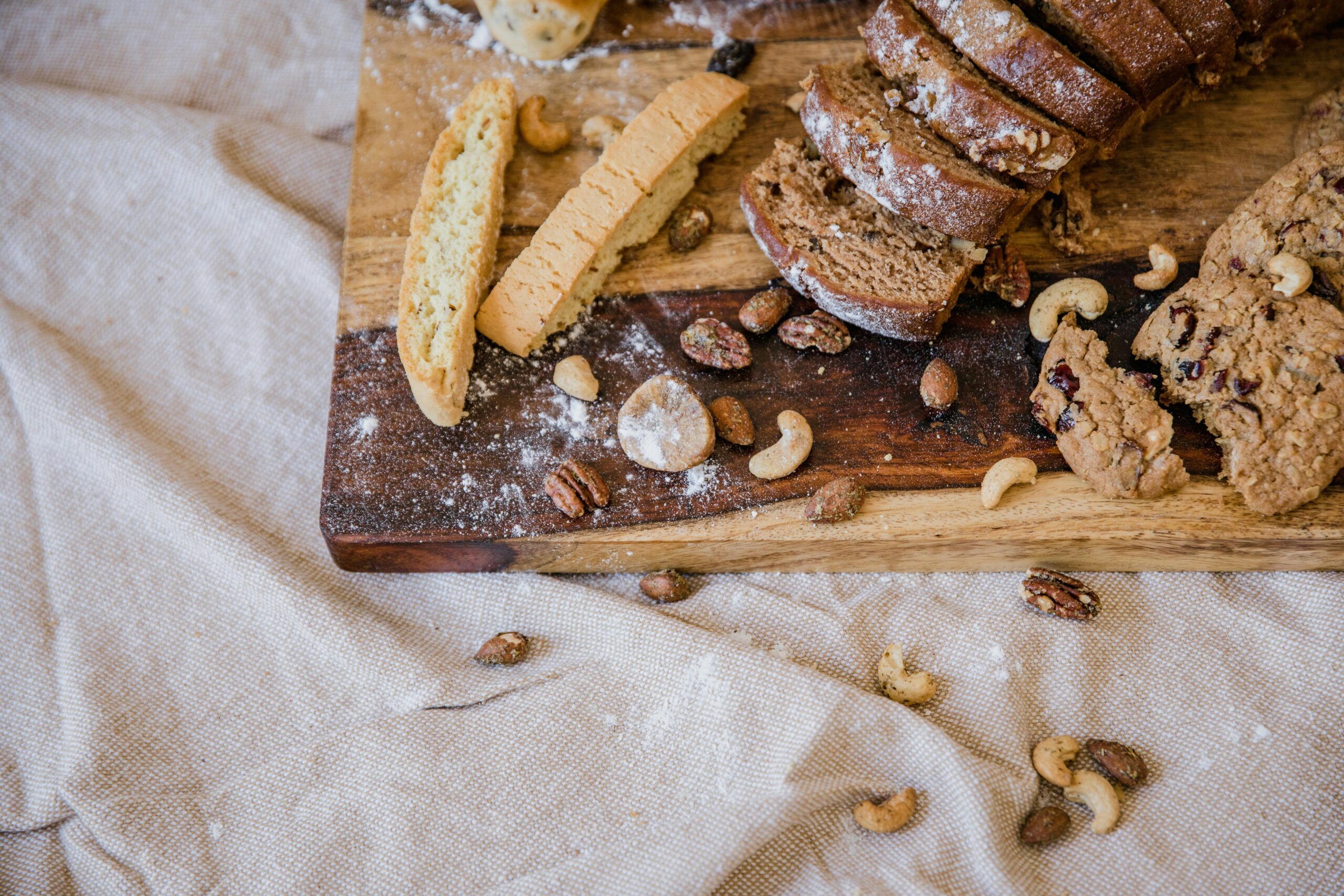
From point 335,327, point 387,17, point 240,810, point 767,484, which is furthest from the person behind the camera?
point 387,17

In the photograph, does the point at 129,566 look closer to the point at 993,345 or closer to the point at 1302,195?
the point at 993,345

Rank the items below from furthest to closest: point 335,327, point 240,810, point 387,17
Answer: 1. point 387,17
2. point 335,327
3. point 240,810

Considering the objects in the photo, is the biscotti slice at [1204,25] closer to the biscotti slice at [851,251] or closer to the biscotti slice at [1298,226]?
the biscotti slice at [1298,226]

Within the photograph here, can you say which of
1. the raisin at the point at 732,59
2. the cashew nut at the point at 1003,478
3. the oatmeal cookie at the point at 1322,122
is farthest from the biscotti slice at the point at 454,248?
the oatmeal cookie at the point at 1322,122

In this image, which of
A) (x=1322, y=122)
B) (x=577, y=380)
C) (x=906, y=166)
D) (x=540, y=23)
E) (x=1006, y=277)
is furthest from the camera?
(x=540, y=23)

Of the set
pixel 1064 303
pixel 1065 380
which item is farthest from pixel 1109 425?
pixel 1064 303

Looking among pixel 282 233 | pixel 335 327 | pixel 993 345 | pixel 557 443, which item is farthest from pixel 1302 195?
pixel 282 233

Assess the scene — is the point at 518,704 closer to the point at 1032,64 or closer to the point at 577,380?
the point at 577,380
